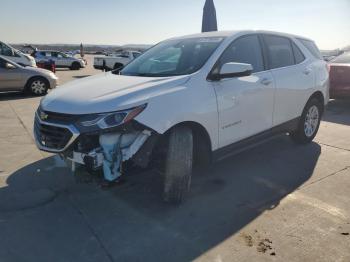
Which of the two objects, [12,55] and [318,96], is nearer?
[318,96]

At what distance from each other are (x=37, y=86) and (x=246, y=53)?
30.3 feet

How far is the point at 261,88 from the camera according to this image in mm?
4785

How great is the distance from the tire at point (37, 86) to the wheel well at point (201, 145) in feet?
30.7

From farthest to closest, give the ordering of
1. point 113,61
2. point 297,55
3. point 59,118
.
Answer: point 113,61 < point 297,55 < point 59,118

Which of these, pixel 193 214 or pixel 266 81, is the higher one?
pixel 266 81

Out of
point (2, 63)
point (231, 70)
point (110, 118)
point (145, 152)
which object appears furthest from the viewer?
point (2, 63)

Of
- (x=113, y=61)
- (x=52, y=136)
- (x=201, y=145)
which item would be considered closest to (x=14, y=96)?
(x=52, y=136)

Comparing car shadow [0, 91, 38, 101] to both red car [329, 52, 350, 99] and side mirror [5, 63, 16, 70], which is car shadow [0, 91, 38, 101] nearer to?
side mirror [5, 63, 16, 70]

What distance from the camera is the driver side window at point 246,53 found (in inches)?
178

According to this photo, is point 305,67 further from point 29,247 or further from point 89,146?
point 29,247

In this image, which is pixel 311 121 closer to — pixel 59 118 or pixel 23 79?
pixel 59 118

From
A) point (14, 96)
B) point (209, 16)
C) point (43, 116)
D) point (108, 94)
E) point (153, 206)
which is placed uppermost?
point (209, 16)

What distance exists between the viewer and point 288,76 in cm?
534

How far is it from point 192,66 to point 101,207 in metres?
1.81
